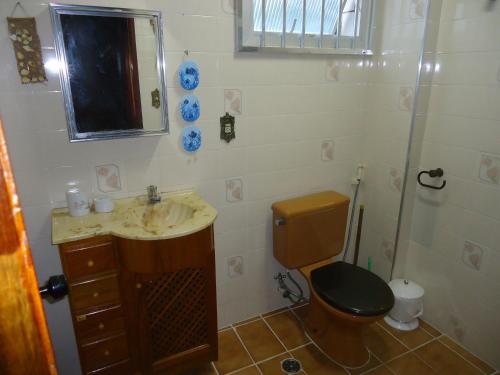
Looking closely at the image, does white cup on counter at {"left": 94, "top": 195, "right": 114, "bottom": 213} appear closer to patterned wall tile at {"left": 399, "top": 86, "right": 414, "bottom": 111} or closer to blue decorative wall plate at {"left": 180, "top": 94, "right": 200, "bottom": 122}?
blue decorative wall plate at {"left": 180, "top": 94, "right": 200, "bottom": 122}

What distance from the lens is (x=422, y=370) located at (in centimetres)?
181

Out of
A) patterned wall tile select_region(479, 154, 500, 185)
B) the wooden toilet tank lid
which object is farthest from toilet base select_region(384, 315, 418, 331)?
patterned wall tile select_region(479, 154, 500, 185)

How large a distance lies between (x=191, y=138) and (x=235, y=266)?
0.81 metres

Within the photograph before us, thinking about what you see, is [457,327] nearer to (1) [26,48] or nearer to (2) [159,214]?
(2) [159,214]

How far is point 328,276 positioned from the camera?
6.22 feet

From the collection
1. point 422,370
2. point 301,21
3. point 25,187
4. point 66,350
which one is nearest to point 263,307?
point 422,370

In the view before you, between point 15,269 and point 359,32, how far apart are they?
2101 millimetres

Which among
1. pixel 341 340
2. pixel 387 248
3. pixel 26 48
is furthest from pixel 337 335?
pixel 26 48

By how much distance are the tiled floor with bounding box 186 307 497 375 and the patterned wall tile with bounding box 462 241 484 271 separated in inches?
19.9

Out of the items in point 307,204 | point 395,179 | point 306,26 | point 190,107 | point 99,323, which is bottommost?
point 99,323

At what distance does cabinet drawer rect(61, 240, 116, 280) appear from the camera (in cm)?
130

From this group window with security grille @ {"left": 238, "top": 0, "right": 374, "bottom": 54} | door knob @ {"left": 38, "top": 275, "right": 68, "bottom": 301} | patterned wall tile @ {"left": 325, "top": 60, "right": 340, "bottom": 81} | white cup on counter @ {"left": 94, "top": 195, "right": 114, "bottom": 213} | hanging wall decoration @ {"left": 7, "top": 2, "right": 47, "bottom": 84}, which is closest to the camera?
door knob @ {"left": 38, "top": 275, "right": 68, "bottom": 301}

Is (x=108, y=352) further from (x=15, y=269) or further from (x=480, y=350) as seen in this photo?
(x=480, y=350)

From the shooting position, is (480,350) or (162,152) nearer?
(162,152)
